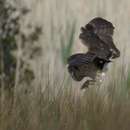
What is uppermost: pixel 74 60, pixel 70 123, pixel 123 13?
pixel 123 13

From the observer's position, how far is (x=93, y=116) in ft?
6.85

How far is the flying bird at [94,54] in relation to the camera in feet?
6.76

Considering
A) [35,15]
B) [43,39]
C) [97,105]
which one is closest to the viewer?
[97,105]

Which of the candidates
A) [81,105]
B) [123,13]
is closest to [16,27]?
[123,13]

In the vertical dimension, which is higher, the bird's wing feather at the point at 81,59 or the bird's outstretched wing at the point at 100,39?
the bird's outstretched wing at the point at 100,39

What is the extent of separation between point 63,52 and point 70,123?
69cm

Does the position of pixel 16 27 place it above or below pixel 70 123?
above

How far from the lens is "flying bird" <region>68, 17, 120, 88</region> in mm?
2061

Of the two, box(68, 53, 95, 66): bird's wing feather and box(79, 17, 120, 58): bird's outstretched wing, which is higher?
box(79, 17, 120, 58): bird's outstretched wing

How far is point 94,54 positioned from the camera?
2082 millimetres

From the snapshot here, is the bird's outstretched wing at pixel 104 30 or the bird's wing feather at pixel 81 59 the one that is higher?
the bird's outstretched wing at pixel 104 30

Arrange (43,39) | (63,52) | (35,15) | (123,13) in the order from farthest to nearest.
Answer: (43,39) < (35,15) < (123,13) < (63,52)

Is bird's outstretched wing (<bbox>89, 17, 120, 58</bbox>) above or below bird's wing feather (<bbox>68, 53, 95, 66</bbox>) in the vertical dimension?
above

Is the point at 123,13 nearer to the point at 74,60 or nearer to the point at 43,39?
the point at 43,39
